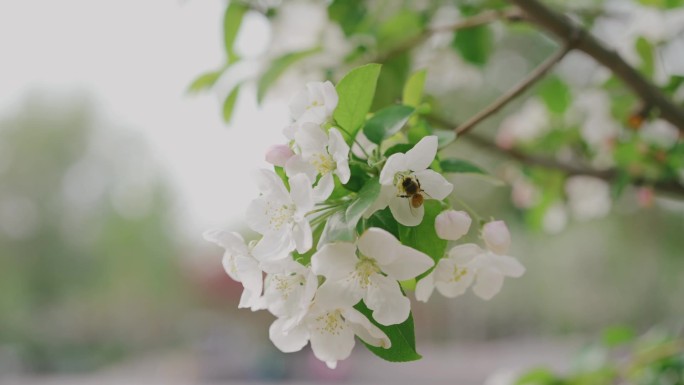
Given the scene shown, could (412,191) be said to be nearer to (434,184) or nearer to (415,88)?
(434,184)

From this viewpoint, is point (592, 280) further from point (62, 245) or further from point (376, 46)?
point (376, 46)

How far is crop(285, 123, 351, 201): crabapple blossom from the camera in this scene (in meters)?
0.55

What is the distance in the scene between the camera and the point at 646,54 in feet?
4.17

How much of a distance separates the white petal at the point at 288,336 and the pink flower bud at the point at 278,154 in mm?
121

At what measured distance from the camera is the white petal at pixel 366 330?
0.56m

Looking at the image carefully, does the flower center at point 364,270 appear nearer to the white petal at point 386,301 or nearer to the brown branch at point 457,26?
the white petal at point 386,301

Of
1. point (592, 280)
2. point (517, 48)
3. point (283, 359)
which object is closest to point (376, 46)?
point (517, 48)

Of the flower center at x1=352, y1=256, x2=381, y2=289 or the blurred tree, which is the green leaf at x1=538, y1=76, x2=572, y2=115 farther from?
the blurred tree

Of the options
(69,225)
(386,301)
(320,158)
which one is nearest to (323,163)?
(320,158)

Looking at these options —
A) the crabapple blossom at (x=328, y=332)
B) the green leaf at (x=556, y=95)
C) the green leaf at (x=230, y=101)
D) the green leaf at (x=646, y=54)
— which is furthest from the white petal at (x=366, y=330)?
the green leaf at (x=556, y=95)

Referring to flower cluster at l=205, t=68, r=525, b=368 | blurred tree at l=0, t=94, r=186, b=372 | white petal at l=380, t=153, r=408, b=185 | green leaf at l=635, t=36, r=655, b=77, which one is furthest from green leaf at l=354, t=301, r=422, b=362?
blurred tree at l=0, t=94, r=186, b=372

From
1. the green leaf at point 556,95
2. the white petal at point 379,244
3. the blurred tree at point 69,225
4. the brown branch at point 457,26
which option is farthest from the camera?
the blurred tree at point 69,225

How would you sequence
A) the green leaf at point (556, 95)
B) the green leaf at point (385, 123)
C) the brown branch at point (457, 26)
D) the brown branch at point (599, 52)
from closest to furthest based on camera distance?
the green leaf at point (385, 123)
the brown branch at point (599, 52)
the brown branch at point (457, 26)
the green leaf at point (556, 95)

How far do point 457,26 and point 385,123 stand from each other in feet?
1.62
